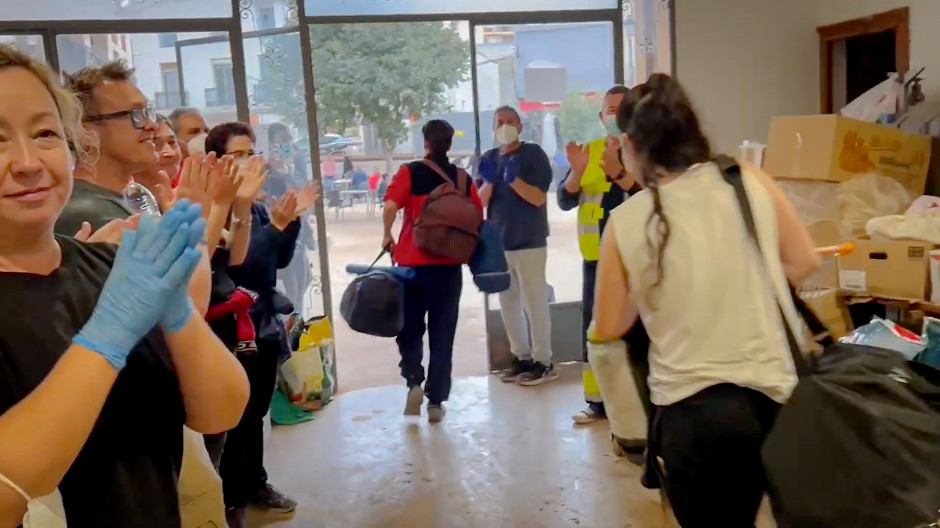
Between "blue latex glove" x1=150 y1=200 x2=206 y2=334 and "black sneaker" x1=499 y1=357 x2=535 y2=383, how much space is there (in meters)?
3.64

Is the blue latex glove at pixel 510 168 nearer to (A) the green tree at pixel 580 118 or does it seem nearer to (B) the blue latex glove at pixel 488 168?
(B) the blue latex glove at pixel 488 168

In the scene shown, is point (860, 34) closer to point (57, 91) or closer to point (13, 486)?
point (57, 91)

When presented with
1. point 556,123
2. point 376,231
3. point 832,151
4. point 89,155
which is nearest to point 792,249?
point 89,155

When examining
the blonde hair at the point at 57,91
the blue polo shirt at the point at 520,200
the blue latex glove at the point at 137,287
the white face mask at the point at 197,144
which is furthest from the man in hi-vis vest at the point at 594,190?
the blue latex glove at the point at 137,287

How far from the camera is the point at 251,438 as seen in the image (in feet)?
9.57

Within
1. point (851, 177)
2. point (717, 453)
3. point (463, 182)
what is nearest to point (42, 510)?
point (717, 453)

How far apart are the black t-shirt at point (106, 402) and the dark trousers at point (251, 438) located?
1.64m

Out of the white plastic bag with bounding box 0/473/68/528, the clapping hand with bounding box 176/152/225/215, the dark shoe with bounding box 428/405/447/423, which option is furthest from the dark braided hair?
the dark shoe with bounding box 428/405/447/423

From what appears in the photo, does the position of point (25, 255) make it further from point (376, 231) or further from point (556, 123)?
point (376, 231)

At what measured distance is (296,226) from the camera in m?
2.95

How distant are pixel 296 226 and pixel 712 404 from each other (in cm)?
180

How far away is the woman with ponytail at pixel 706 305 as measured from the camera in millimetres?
1592

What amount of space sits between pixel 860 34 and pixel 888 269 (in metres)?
1.50

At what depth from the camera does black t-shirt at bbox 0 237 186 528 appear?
97 cm
